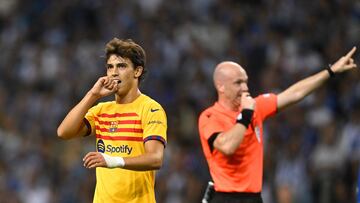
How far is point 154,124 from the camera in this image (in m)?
7.03

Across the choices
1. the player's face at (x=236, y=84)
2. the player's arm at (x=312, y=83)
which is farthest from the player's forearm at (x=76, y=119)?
the player's arm at (x=312, y=83)

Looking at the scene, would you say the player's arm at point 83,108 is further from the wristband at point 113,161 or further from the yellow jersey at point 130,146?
the wristband at point 113,161

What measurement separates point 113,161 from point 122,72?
841 millimetres

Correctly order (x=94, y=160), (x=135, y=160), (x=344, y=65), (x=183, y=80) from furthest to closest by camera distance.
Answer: (x=183, y=80), (x=344, y=65), (x=135, y=160), (x=94, y=160)

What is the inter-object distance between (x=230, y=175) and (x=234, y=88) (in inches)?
26.3

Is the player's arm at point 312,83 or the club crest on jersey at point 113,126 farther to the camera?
the player's arm at point 312,83

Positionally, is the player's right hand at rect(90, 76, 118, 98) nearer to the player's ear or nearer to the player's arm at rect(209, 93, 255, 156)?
the player's ear

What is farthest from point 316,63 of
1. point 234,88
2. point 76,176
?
point 234,88

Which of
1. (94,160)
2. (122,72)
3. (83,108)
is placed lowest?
(94,160)

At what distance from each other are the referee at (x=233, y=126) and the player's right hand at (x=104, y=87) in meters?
0.83

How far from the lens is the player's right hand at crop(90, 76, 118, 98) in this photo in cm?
710

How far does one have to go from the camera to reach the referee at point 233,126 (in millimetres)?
7398

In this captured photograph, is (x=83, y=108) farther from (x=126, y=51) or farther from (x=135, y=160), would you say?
(x=135, y=160)

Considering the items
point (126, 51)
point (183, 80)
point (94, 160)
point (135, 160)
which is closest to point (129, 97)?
point (126, 51)
